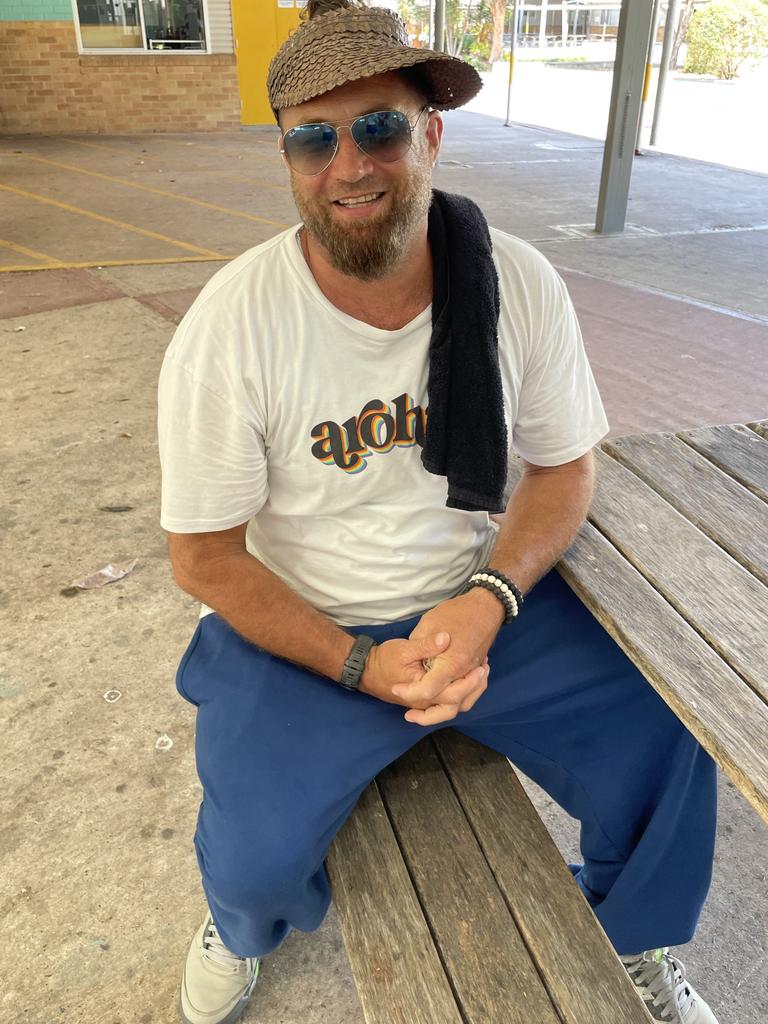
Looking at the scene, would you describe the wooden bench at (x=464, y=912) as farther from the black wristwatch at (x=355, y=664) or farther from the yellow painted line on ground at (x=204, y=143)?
the yellow painted line on ground at (x=204, y=143)

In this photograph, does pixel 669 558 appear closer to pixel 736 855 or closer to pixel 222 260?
pixel 736 855

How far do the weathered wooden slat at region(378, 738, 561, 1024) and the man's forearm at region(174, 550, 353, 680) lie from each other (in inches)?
10.6

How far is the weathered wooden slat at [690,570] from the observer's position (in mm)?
1330

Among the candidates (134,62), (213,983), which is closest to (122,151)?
(134,62)

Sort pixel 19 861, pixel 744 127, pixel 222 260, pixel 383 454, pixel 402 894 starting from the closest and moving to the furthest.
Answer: pixel 402 894, pixel 383 454, pixel 19 861, pixel 222 260, pixel 744 127

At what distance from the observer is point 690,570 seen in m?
1.51

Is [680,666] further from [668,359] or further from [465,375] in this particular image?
[668,359]

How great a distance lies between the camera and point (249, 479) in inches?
62.4

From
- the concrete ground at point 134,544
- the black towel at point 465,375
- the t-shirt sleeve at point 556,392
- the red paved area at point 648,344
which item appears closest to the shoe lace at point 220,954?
the concrete ground at point 134,544

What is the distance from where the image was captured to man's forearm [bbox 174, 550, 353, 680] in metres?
1.58

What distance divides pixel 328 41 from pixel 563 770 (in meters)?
1.42

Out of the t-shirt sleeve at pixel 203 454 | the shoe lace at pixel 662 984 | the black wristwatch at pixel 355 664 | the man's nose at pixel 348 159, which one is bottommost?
the shoe lace at pixel 662 984

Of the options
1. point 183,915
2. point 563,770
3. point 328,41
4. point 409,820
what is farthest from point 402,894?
point 328,41

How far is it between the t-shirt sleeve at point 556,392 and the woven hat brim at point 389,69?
1.34 ft
